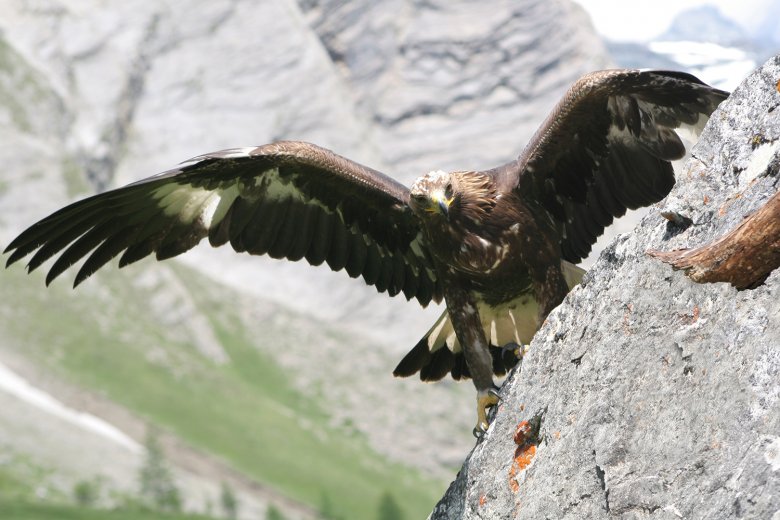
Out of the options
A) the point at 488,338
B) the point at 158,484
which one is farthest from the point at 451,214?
the point at 158,484

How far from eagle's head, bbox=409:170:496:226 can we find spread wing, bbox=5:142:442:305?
3.88 ft

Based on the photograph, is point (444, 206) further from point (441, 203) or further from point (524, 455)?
point (524, 455)

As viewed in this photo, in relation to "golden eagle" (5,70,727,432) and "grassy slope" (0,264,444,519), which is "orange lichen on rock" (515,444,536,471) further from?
"grassy slope" (0,264,444,519)

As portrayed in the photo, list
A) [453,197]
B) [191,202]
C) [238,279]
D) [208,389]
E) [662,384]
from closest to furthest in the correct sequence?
[662,384] < [453,197] < [191,202] < [208,389] < [238,279]

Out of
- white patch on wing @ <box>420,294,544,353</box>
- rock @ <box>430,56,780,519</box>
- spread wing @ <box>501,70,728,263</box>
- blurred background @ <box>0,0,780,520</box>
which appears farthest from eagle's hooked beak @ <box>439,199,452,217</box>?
blurred background @ <box>0,0,780,520</box>

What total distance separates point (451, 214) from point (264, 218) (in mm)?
2846

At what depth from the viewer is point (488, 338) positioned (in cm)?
1199

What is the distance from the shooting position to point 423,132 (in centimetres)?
17212

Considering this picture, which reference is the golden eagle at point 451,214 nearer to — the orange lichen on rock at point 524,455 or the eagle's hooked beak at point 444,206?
the eagle's hooked beak at point 444,206

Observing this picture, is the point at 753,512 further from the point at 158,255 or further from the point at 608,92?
the point at 158,255

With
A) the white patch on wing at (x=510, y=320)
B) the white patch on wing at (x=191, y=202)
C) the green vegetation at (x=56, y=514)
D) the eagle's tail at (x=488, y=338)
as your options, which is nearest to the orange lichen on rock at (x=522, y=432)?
the white patch on wing at (x=510, y=320)

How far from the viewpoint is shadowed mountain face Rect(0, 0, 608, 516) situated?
459 ft

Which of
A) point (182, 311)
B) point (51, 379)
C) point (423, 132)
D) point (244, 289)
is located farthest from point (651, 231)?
point (423, 132)

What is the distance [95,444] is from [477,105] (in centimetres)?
9394
